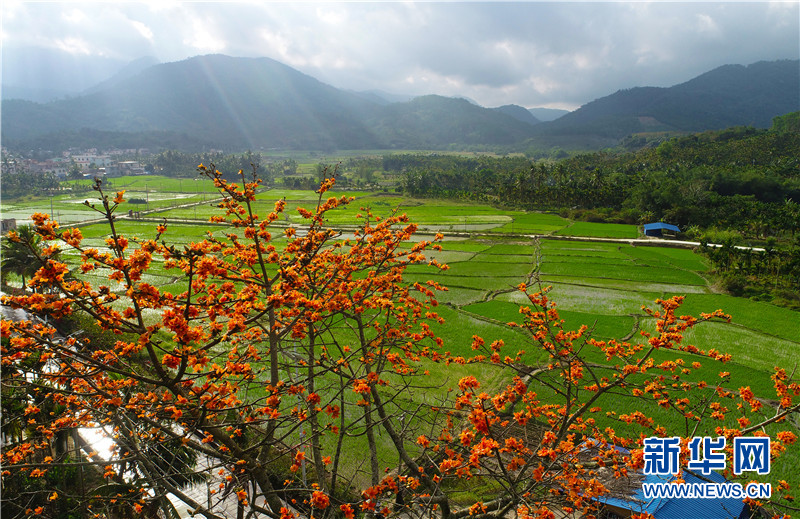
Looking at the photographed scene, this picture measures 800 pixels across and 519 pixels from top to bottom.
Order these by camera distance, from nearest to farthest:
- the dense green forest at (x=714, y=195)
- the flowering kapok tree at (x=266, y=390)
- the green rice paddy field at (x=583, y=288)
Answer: the flowering kapok tree at (x=266, y=390), the green rice paddy field at (x=583, y=288), the dense green forest at (x=714, y=195)

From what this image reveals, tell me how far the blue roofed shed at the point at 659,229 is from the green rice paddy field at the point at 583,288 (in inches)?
50.2

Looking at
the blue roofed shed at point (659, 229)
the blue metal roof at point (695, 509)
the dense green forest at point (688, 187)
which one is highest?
the dense green forest at point (688, 187)

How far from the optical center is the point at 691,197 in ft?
144

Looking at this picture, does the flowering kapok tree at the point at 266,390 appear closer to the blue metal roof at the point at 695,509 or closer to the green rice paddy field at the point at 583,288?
the blue metal roof at the point at 695,509

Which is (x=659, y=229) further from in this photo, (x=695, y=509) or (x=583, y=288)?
(x=695, y=509)

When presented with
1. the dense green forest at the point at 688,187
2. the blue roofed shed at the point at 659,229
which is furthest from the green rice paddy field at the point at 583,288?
the dense green forest at the point at 688,187

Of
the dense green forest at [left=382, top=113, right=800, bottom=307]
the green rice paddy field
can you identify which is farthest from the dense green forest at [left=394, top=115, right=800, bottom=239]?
the green rice paddy field

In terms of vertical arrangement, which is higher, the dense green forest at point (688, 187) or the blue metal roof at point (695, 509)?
the dense green forest at point (688, 187)

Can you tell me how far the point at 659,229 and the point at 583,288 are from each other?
22.0 metres

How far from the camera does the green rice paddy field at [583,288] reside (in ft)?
46.4

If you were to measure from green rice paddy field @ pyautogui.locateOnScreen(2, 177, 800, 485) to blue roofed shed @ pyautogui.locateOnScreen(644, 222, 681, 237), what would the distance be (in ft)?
4.18

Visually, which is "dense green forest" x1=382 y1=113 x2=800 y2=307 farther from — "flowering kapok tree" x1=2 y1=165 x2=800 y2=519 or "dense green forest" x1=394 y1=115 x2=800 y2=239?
"flowering kapok tree" x1=2 y1=165 x2=800 y2=519

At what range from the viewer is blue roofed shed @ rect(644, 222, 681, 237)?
37.8m

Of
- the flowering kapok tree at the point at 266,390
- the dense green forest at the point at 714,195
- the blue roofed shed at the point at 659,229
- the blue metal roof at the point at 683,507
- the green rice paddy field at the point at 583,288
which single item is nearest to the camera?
the flowering kapok tree at the point at 266,390
